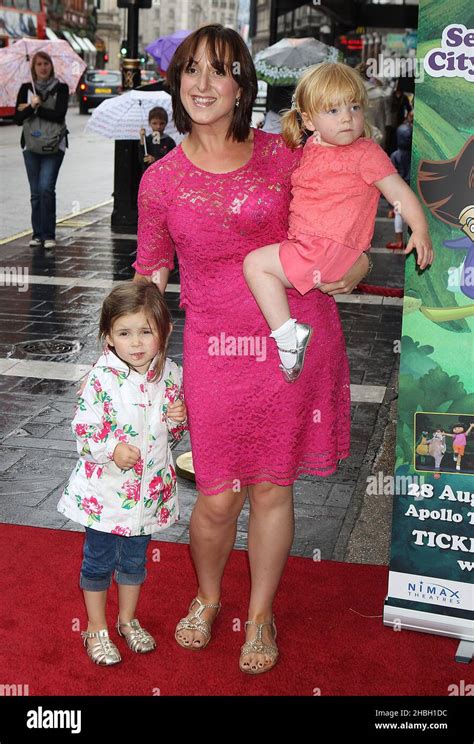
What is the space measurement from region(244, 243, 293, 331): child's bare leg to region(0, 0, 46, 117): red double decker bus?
31.5 metres

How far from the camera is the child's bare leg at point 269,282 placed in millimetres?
3496

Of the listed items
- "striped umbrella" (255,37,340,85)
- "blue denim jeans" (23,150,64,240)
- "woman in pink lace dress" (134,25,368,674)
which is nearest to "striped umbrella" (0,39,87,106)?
"blue denim jeans" (23,150,64,240)

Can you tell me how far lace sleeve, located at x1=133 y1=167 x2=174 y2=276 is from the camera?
12.2 feet

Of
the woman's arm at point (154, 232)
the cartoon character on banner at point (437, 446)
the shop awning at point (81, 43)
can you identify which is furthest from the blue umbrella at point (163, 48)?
the shop awning at point (81, 43)

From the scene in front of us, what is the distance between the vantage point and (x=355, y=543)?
4.94 metres

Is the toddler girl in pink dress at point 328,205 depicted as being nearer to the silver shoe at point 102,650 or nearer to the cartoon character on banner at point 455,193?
the cartoon character on banner at point 455,193

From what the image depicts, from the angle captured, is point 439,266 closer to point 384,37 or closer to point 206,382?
point 206,382

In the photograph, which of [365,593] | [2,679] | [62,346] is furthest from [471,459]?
[62,346]

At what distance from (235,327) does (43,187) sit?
9.07 metres

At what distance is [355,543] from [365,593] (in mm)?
505

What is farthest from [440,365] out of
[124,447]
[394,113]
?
[394,113]

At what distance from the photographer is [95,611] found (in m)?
3.87

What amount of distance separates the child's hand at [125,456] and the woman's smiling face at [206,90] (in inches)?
43.7

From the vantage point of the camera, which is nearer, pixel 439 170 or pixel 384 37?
pixel 439 170
